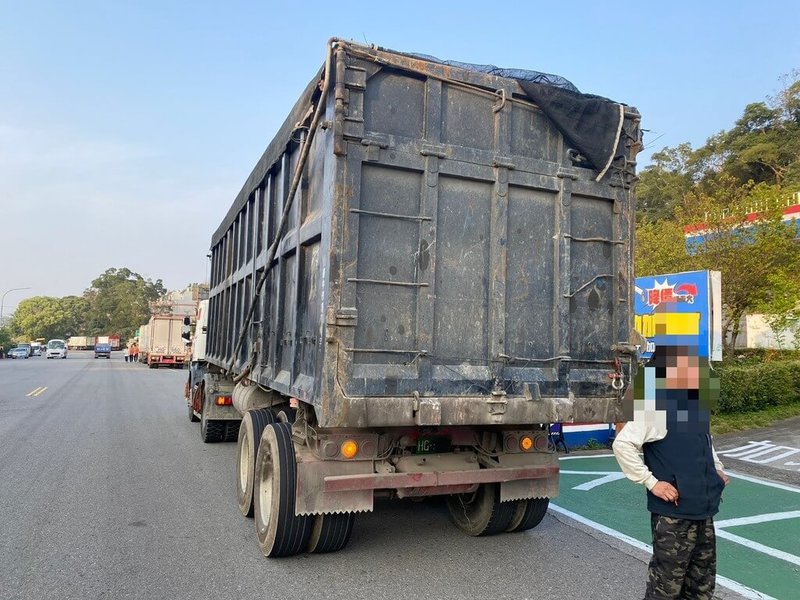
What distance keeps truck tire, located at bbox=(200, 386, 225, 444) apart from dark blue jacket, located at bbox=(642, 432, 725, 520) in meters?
7.87

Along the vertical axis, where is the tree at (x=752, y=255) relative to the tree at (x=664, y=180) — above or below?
below

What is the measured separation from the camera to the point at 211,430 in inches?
375

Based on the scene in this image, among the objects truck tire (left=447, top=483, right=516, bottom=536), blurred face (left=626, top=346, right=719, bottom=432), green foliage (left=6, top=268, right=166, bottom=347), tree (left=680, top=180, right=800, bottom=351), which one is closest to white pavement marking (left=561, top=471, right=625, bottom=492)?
truck tire (left=447, top=483, right=516, bottom=536)

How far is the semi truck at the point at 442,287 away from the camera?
150 inches

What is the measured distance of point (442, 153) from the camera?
4.07 meters

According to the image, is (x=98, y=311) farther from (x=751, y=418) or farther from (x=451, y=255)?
(x=451, y=255)

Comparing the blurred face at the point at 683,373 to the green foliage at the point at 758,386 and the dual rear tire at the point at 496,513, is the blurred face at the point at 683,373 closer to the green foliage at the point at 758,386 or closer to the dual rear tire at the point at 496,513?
the dual rear tire at the point at 496,513

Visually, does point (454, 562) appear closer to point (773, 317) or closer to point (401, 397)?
point (401, 397)

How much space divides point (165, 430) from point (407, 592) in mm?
8482

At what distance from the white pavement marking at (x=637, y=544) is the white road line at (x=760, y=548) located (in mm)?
841

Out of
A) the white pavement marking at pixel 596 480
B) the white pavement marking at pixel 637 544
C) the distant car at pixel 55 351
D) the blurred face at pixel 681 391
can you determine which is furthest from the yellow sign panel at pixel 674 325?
the distant car at pixel 55 351

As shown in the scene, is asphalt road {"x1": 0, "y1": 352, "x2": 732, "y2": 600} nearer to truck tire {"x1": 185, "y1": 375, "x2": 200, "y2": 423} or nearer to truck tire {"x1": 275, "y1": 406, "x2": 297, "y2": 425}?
truck tire {"x1": 275, "y1": 406, "x2": 297, "y2": 425}

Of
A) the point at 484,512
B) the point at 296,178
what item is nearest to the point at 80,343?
the point at 296,178

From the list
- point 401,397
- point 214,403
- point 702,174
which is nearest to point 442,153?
point 401,397
